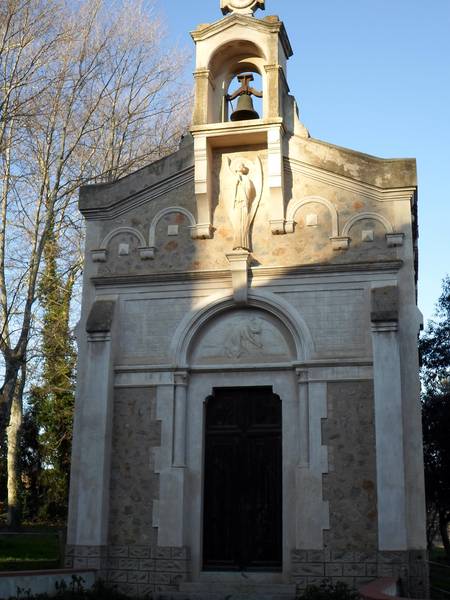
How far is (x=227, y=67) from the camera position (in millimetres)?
15805

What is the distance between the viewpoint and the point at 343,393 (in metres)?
13.2

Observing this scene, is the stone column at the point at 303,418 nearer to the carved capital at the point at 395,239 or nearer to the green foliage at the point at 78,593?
the carved capital at the point at 395,239

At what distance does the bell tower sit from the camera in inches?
569

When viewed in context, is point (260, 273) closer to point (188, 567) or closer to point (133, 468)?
point (133, 468)

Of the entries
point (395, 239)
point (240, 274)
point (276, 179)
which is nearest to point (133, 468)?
point (240, 274)

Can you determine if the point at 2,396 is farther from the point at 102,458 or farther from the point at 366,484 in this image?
the point at 366,484

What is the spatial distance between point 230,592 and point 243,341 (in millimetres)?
4401

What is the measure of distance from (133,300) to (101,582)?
16.9 ft

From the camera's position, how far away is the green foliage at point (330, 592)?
11578mm

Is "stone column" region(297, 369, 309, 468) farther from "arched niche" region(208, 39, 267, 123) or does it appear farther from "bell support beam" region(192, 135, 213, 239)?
"arched niche" region(208, 39, 267, 123)

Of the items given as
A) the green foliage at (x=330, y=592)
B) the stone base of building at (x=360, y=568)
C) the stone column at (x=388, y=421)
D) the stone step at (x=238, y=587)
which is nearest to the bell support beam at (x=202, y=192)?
the stone column at (x=388, y=421)

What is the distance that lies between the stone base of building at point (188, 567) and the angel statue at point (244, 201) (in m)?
5.69

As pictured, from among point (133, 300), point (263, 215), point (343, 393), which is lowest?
point (343, 393)

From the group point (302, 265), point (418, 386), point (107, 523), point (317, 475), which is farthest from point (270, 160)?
point (107, 523)
